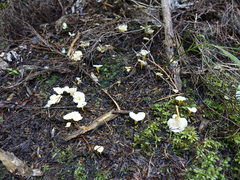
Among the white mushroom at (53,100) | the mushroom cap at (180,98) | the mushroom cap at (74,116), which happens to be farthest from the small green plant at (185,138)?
the white mushroom at (53,100)

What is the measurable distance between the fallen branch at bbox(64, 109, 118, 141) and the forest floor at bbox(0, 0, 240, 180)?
4 centimetres

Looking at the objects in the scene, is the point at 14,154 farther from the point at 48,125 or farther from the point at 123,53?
the point at 123,53

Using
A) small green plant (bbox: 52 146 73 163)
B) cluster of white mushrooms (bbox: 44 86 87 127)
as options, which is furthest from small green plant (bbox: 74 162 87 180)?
cluster of white mushrooms (bbox: 44 86 87 127)

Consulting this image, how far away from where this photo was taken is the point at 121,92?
91.3 inches

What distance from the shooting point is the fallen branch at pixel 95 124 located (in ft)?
6.20

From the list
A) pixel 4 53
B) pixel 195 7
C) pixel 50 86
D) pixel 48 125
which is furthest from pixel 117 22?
pixel 48 125

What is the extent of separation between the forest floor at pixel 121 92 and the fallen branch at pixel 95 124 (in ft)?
0.12

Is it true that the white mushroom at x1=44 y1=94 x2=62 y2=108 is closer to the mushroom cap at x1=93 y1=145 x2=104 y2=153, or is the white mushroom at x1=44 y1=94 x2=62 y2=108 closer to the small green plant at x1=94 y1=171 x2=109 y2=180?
the mushroom cap at x1=93 y1=145 x2=104 y2=153

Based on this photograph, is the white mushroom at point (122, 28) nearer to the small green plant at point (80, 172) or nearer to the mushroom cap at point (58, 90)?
the mushroom cap at point (58, 90)

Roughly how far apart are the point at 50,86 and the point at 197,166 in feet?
5.95

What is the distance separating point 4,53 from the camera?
3027 millimetres

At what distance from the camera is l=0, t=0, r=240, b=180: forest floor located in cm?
169

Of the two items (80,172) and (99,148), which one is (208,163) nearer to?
(99,148)

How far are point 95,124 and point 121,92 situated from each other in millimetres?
525
